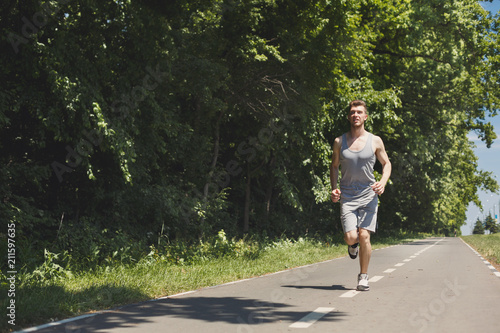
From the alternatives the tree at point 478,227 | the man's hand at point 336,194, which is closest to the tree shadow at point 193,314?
the man's hand at point 336,194

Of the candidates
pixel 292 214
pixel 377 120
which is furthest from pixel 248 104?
pixel 292 214

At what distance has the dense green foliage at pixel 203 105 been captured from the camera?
963 centimetres

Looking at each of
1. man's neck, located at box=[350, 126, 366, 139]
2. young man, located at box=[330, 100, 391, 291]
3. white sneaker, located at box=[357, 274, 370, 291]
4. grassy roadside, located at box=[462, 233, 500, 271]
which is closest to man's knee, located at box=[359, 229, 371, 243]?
young man, located at box=[330, 100, 391, 291]

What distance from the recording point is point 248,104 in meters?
Result: 17.2

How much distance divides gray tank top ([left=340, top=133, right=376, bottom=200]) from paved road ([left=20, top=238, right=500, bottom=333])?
53.1 inches

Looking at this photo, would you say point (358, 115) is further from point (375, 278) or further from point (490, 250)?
point (490, 250)

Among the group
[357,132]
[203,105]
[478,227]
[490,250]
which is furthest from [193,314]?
[478,227]

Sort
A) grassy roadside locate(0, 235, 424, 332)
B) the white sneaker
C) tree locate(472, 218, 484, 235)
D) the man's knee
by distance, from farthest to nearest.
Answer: tree locate(472, 218, 484, 235) < the white sneaker < the man's knee < grassy roadside locate(0, 235, 424, 332)

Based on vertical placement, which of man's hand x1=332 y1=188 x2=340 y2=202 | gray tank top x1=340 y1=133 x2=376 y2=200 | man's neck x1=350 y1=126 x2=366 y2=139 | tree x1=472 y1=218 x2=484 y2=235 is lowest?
tree x1=472 y1=218 x2=484 y2=235

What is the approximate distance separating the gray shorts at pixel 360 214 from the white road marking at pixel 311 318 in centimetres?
170

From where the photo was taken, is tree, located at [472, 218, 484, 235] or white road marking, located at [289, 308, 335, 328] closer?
white road marking, located at [289, 308, 335, 328]

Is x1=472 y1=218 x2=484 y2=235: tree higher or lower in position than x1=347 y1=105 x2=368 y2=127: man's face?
lower

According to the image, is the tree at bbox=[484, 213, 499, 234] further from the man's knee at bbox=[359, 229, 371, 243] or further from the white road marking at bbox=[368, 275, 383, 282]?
the man's knee at bbox=[359, 229, 371, 243]

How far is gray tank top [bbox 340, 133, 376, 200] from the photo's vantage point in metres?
7.66
